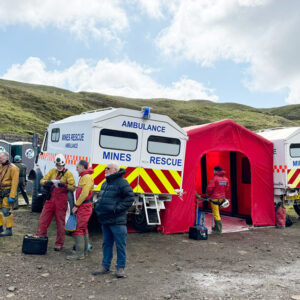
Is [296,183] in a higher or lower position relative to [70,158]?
lower

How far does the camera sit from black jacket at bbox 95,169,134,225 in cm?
504

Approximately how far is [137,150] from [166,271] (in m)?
2.99

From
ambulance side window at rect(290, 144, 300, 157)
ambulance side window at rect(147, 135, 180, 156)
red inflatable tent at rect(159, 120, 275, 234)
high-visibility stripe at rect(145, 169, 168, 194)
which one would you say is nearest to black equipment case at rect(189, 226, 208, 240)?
red inflatable tent at rect(159, 120, 275, 234)

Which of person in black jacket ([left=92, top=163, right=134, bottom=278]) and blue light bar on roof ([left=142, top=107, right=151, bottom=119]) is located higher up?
blue light bar on roof ([left=142, top=107, right=151, bottom=119])

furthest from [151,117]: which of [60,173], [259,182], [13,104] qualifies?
[13,104]

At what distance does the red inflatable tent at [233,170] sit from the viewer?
8758 millimetres

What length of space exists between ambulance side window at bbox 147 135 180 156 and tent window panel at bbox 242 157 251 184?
11.1 feet

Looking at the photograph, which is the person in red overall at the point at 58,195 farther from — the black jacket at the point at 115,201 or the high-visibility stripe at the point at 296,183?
the high-visibility stripe at the point at 296,183

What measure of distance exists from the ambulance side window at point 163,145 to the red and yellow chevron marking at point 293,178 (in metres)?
3.78

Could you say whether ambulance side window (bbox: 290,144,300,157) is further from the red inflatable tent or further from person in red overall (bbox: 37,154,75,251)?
person in red overall (bbox: 37,154,75,251)

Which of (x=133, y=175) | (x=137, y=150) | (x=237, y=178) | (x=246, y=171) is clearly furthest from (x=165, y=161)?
(x=237, y=178)

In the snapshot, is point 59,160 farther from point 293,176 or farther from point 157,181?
point 293,176

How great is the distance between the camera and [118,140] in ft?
24.8

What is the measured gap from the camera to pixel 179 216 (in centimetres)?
870
